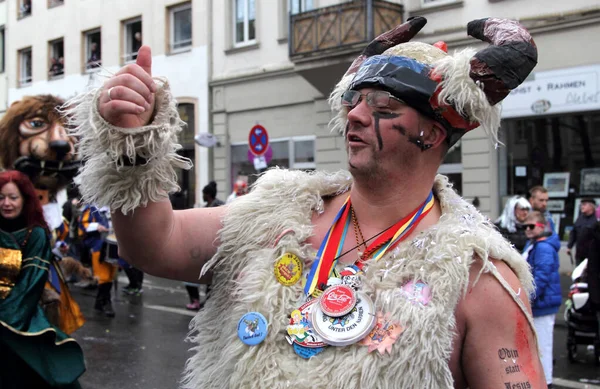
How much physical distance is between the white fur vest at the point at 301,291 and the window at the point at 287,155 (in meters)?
13.3

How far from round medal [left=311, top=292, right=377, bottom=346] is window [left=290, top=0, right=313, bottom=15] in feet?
48.0

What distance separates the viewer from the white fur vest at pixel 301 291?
1583mm

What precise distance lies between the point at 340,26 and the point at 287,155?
3.87 meters

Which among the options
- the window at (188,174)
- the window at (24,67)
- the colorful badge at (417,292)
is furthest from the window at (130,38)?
the colorful badge at (417,292)

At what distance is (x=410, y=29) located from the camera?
201 centimetres

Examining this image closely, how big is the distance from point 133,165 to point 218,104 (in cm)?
1634

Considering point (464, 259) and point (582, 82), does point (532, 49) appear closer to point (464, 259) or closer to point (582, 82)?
point (464, 259)

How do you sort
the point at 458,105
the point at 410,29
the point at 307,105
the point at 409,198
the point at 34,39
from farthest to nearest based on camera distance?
the point at 34,39 → the point at 307,105 → the point at 410,29 → the point at 409,198 → the point at 458,105

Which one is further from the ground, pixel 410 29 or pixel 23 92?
pixel 23 92

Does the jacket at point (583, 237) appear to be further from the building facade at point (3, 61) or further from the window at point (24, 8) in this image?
the building facade at point (3, 61)

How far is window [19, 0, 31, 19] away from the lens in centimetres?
2452

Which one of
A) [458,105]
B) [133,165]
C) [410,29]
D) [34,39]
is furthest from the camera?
[34,39]

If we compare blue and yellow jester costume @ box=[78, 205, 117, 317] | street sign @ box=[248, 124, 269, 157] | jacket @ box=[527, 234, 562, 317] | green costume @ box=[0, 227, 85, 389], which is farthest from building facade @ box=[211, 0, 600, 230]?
green costume @ box=[0, 227, 85, 389]

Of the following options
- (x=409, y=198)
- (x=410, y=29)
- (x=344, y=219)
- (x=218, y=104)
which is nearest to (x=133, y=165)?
(x=344, y=219)
